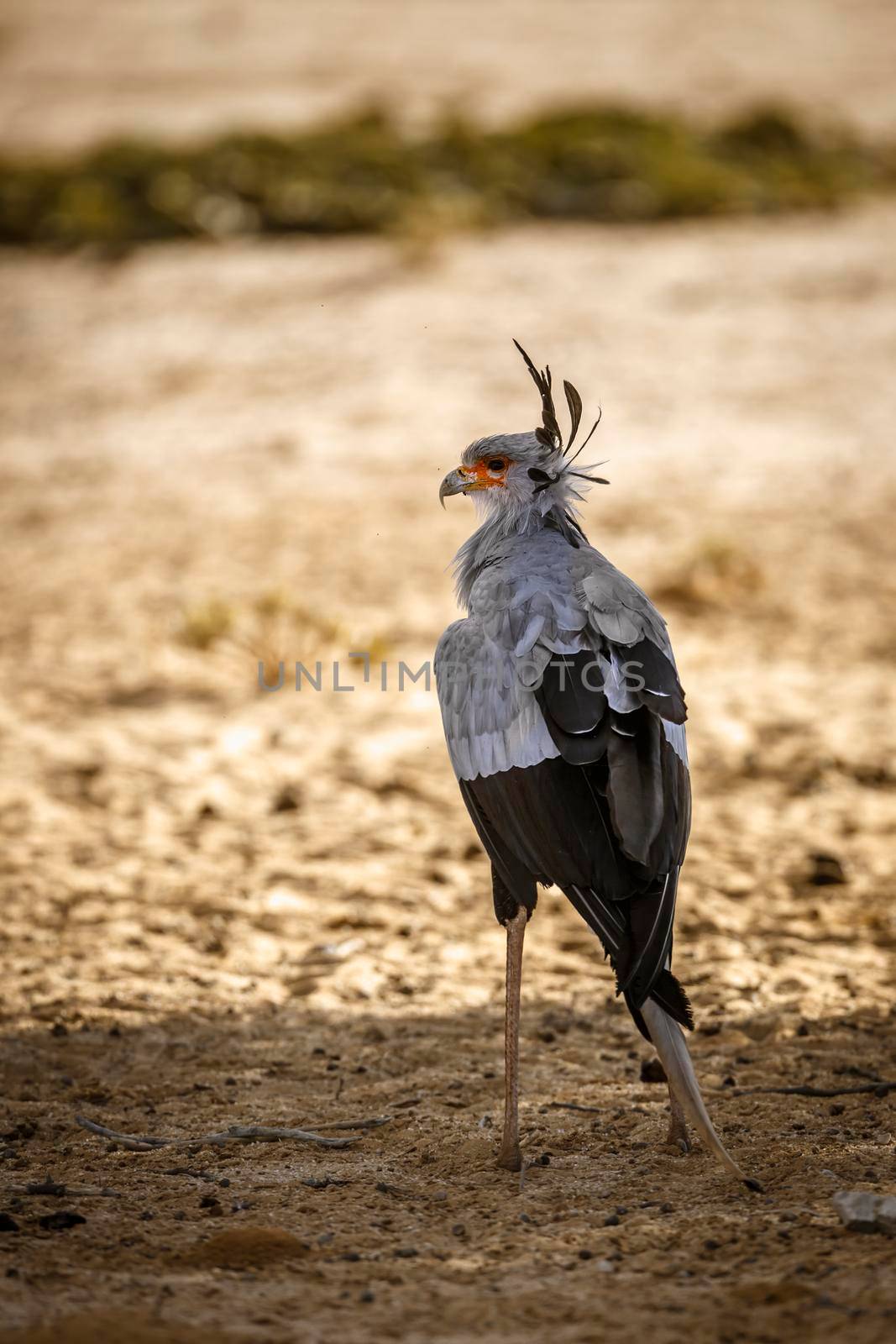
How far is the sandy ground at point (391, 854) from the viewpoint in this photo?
2.78 meters

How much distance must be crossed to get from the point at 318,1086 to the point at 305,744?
307cm

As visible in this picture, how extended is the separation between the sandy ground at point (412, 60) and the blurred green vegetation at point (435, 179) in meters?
3.73

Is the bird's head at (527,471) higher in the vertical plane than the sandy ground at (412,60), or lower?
lower

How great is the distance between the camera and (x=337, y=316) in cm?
1448

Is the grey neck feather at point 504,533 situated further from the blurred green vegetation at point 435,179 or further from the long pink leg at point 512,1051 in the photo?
the blurred green vegetation at point 435,179

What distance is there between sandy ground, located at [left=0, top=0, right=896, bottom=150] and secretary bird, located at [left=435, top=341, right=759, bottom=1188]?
21.8 m

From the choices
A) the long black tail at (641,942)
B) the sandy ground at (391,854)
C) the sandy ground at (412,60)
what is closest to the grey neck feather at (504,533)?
the long black tail at (641,942)

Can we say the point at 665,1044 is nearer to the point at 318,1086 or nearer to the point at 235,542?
the point at 318,1086

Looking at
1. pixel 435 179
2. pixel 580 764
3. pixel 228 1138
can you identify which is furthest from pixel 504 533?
pixel 435 179

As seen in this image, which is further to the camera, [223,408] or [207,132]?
[207,132]

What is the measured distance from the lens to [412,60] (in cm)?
2881

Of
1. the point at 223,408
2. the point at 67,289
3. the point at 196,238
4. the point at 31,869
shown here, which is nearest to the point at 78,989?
the point at 31,869

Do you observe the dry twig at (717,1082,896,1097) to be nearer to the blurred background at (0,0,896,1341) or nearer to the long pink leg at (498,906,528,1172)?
the blurred background at (0,0,896,1341)

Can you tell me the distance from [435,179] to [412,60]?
41.5ft
